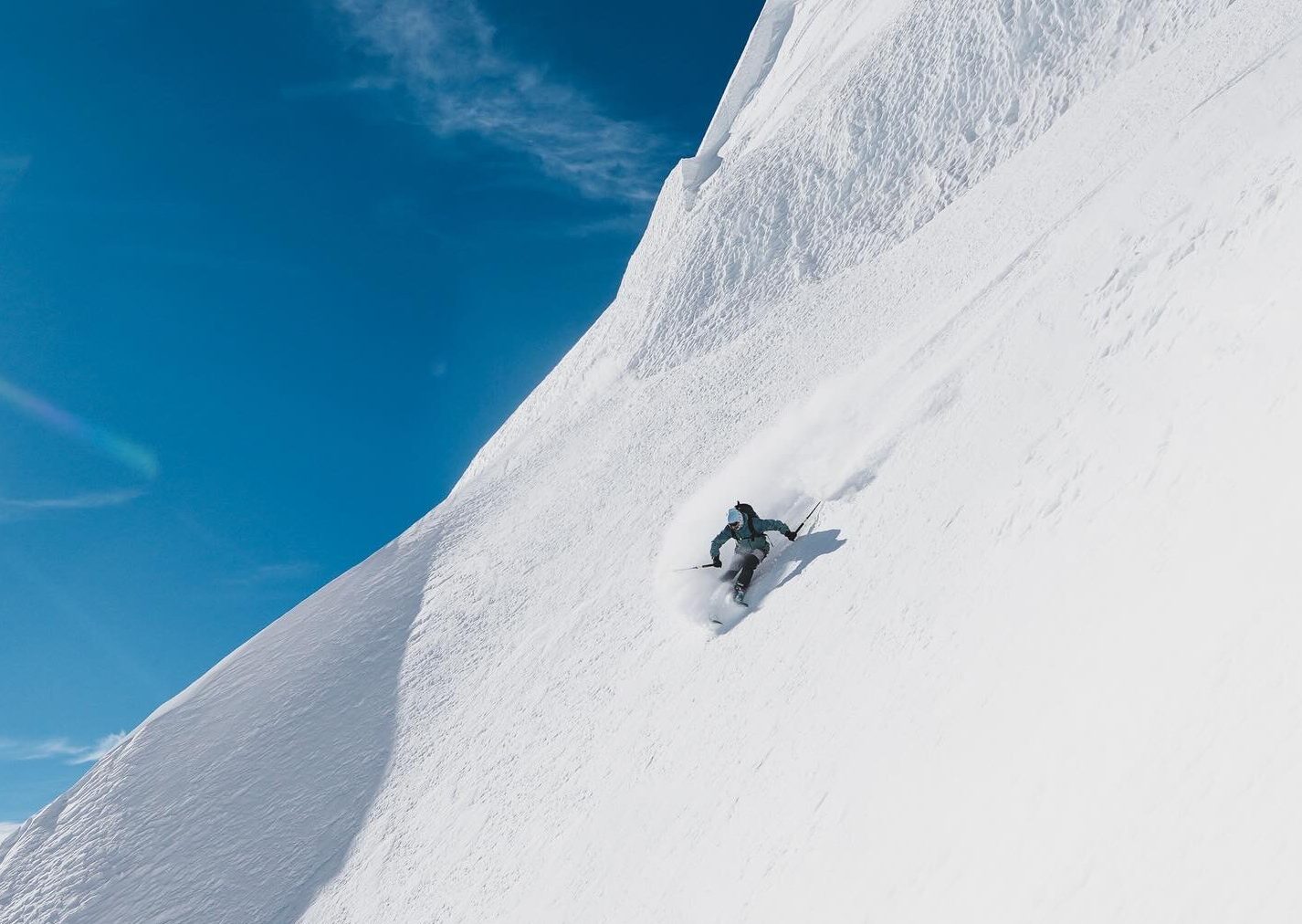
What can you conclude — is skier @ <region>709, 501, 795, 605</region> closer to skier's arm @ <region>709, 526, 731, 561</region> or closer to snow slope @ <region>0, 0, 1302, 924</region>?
skier's arm @ <region>709, 526, 731, 561</region>

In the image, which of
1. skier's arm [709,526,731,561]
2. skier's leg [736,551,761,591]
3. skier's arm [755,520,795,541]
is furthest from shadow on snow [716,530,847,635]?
skier's arm [709,526,731,561]

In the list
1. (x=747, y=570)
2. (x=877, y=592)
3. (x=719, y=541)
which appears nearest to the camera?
(x=877, y=592)

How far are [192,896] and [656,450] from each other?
10.0 meters

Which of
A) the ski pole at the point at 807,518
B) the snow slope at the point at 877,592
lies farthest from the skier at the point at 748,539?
the snow slope at the point at 877,592

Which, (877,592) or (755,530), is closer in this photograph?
(877,592)

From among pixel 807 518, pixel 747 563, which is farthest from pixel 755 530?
pixel 807 518

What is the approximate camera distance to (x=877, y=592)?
9.97 m

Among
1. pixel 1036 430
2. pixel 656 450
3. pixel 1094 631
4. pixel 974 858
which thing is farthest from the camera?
pixel 656 450

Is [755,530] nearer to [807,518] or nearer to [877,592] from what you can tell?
[807,518]

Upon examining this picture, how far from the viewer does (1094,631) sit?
705 centimetres

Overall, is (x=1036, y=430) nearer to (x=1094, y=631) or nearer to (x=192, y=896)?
(x=1094, y=631)

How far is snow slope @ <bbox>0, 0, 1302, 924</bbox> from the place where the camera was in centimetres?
620

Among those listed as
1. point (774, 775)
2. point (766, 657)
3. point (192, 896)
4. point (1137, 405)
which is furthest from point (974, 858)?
point (192, 896)

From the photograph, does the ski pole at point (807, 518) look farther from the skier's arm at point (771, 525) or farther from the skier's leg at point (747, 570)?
the skier's leg at point (747, 570)
